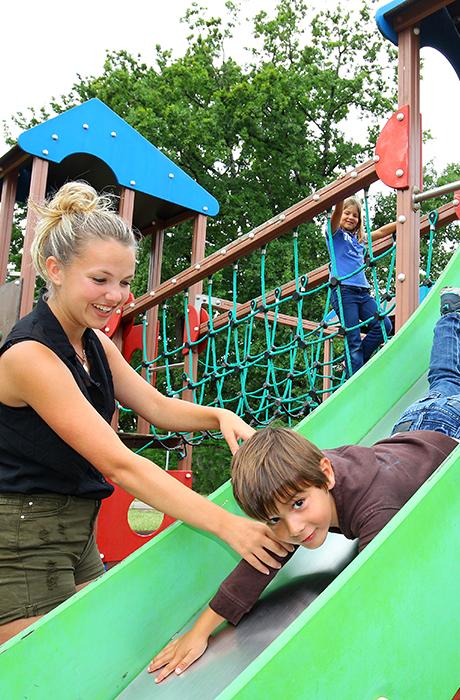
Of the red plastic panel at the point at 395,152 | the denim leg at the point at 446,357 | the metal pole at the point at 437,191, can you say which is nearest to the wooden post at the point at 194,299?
the red plastic panel at the point at 395,152

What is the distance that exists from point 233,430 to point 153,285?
3.42 metres

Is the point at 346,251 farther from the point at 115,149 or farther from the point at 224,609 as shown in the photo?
the point at 224,609

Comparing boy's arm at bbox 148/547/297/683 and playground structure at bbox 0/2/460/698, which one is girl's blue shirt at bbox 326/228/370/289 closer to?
playground structure at bbox 0/2/460/698

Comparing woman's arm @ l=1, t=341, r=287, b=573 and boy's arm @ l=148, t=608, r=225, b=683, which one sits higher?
woman's arm @ l=1, t=341, r=287, b=573

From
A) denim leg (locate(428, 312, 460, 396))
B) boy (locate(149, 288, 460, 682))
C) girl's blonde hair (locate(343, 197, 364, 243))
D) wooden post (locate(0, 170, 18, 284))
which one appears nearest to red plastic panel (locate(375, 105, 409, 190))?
denim leg (locate(428, 312, 460, 396))

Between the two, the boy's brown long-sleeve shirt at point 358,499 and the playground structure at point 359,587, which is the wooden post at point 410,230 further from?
the boy's brown long-sleeve shirt at point 358,499

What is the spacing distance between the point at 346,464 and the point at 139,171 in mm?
3400

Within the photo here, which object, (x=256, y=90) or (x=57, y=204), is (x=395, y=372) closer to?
(x=57, y=204)

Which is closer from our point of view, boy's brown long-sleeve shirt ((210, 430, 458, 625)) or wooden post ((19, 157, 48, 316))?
boy's brown long-sleeve shirt ((210, 430, 458, 625))

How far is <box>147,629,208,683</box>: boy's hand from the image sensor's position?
122 centimetres

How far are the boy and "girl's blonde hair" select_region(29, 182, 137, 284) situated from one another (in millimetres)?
474

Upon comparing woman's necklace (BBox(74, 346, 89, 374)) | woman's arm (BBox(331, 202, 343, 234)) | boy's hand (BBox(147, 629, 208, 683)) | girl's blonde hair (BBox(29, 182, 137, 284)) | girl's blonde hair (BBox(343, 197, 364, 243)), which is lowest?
boy's hand (BBox(147, 629, 208, 683))

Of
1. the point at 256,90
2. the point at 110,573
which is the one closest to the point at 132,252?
the point at 110,573

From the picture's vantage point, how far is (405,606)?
2.90ft
